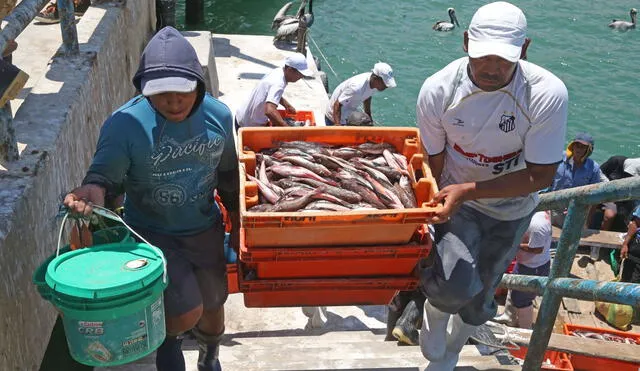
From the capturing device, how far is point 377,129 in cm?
465

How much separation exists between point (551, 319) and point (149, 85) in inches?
107

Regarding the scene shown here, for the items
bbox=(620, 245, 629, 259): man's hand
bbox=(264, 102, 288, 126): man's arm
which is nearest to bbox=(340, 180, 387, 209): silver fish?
bbox=(264, 102, 288, 126): man's arm

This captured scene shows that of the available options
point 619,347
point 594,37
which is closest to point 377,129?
point 619,347

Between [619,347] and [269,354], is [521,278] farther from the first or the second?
[269,354]

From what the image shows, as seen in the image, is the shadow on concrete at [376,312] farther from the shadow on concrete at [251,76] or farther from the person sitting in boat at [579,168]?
the shadow on concrete at [251,76]

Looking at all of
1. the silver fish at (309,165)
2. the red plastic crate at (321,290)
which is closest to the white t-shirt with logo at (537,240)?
the red plastic crate at (321,290)

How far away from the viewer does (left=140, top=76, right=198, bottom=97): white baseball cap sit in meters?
3.35

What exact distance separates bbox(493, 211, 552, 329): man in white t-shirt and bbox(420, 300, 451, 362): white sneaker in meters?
3.18

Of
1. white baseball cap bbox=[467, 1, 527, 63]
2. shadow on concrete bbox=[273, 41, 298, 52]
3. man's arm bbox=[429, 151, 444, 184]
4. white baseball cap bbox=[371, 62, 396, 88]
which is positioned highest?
white baseball cap bbox=[467, 1, 527, 63]

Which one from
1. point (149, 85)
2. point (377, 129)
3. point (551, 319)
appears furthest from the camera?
point (377, 129)

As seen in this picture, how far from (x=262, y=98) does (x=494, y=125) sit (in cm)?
496

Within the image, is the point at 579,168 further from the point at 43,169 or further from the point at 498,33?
the point at 43,169

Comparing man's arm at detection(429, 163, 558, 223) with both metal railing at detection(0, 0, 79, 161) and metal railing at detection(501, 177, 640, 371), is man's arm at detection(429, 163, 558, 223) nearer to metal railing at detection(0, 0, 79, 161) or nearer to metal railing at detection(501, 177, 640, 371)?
metal railing at detection(501, 177, 640, 371)

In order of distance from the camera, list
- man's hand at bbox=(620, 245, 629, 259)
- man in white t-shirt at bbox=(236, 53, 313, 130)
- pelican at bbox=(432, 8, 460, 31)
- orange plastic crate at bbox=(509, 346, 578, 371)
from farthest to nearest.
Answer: pelican at bbox=(432, 8, 460, 31), man's hand at bbox=(620, 245, 629, 259), man in white t-shirt at bbox=(236, 53, 313, 130), orange plastic crate at bbox=(509, 346, 578, 371)
